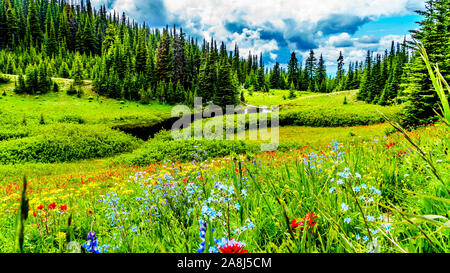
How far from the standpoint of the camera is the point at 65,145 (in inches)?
877

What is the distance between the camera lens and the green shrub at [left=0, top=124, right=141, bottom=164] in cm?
1989

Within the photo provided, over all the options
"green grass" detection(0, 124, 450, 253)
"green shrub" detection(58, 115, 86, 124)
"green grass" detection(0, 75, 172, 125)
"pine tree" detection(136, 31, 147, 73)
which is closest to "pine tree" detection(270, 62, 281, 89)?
"pine tree" detection(136, 31, 147, 73)

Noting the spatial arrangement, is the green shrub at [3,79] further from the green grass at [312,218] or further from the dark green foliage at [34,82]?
the green grass at [312,218]

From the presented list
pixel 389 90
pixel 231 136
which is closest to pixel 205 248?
pixel 231 136

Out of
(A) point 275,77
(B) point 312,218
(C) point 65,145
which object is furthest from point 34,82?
(A) point 275,77

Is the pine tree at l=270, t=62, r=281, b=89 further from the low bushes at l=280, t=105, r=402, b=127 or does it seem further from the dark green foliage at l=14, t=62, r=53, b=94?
the dark green foliage at l=14, t=62, r=53, b=94

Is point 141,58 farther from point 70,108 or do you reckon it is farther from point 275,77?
point 275,77

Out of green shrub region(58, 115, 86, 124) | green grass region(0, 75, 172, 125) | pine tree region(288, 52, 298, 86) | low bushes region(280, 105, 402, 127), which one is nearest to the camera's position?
low bushes region(280, 105, 402, 127)

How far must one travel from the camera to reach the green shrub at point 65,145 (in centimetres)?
1989

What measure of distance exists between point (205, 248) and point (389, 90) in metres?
53.9

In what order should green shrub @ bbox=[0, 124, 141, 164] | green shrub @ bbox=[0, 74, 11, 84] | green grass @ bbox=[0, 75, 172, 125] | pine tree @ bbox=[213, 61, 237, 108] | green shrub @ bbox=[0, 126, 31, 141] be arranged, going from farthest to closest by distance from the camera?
pine tree @ bbox=[213, 61, 237, 108] → green shrub @ bbox=[0, 74, 11, 84] → green grass @ bbox=[0, 75, 172, 125] → green shrub @ bbox=[0, 126, 31, 141] → green shrub @ bbox=[0, 124, 141, 164]

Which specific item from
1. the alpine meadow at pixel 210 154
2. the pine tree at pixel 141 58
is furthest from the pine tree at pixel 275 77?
the pine tree at pixel 141 58

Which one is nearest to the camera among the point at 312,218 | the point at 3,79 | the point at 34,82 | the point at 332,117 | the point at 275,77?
the point at 312,218

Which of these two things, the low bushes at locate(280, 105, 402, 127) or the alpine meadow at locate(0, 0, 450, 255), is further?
the low bushes at locate(280, 105, 402, 127)
